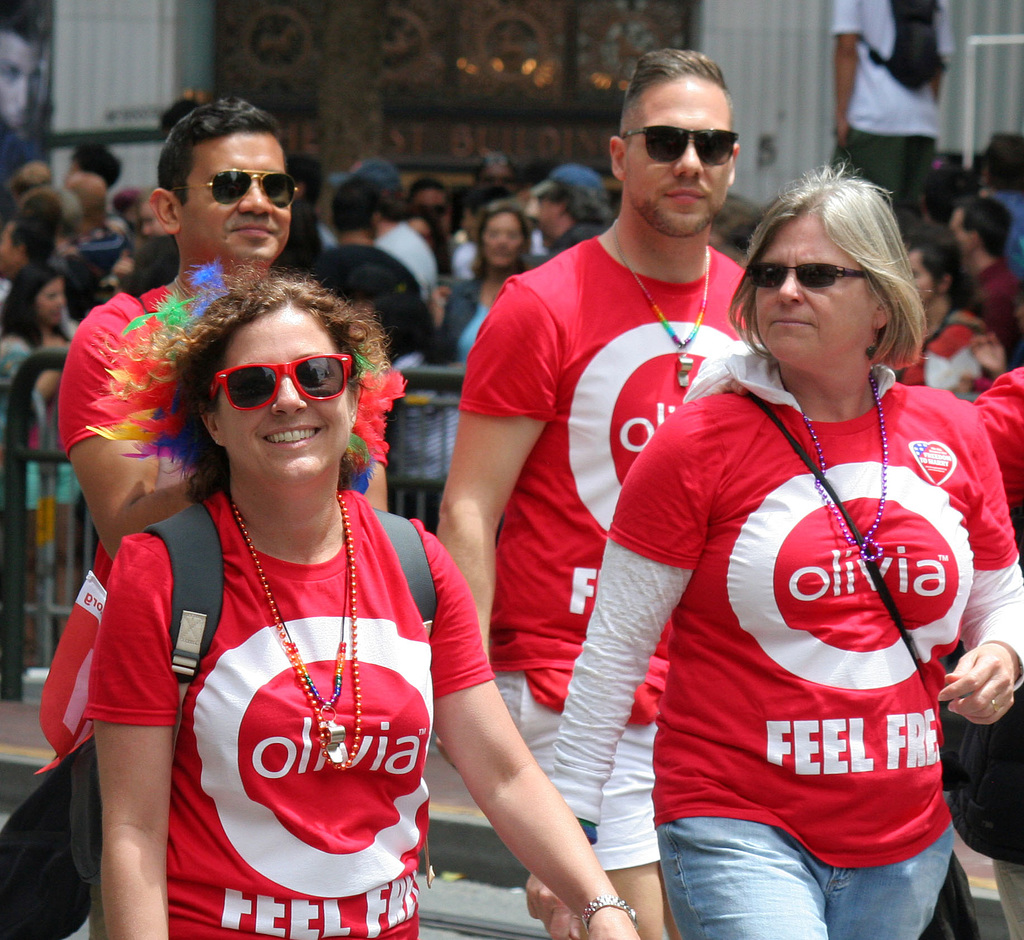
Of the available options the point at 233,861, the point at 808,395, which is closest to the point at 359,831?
the point at 233,861

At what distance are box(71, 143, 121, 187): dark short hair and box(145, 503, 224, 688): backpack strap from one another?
9.74m

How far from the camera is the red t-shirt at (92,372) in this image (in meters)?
3.44

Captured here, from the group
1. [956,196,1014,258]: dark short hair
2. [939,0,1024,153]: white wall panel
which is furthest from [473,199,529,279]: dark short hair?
[939,0,1024,153]: white wall panel

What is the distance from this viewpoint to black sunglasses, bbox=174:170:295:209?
148 inches

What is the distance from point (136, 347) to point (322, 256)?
4.58m

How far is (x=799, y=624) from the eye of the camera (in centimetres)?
294

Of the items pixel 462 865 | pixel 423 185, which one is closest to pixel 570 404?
pixel 462 865

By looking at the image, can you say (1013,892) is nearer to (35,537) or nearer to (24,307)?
(35,537)

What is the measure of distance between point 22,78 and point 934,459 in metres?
12.1

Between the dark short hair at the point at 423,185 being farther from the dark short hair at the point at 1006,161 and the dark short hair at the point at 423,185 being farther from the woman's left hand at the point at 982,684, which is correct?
the woman's left hand at the point at 982,684

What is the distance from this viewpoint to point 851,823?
2.95 meters

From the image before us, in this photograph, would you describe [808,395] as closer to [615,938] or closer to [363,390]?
[363,390]

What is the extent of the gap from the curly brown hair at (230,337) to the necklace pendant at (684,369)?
1.03 m

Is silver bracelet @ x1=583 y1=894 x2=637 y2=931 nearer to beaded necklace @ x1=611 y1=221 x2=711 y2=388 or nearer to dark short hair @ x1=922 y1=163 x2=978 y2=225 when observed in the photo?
beaded necklace @ x1=611 y1=221 x2=711 y2=388
